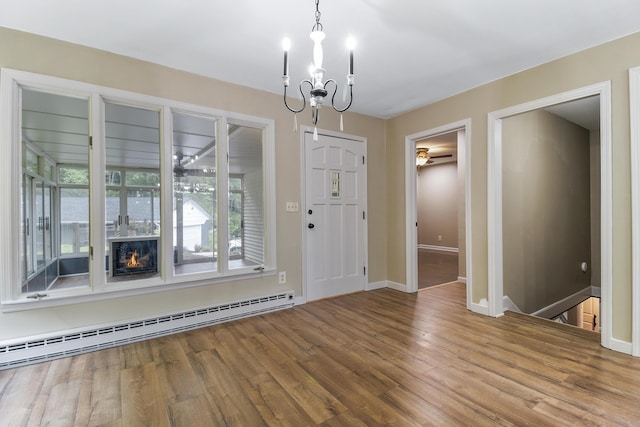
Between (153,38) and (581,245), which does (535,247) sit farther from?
(153,38)

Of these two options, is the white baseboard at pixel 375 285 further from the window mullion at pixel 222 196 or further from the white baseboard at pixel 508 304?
the window mullion at pixel 222 196

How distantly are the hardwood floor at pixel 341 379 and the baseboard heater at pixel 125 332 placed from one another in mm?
84

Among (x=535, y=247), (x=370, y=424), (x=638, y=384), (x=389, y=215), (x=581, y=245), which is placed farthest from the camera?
(x=581, y=245)

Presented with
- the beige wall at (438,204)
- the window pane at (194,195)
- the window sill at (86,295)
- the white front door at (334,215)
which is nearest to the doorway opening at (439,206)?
the beige wall at (438,204)

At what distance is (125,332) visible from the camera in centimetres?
260

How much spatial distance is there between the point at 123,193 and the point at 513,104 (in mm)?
3977

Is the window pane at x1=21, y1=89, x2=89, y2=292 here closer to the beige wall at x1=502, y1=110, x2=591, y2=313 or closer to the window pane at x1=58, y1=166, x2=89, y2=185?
the window pane at x1=58, y1=166, x2=89, y2=185

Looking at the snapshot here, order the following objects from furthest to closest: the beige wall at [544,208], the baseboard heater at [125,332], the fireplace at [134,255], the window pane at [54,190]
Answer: the beige wall at [544,208], the fireplace at [134,255], the window pane at [54,190], the baseboard heater at [125,332]

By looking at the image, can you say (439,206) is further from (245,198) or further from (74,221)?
(74,221)

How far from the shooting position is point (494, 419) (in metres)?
1.60

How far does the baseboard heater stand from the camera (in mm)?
2236

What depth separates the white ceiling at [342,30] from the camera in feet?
6.61

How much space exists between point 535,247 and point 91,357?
501 cm

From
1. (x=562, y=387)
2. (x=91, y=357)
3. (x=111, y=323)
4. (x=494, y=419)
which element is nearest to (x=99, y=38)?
(x=111, y=323)
